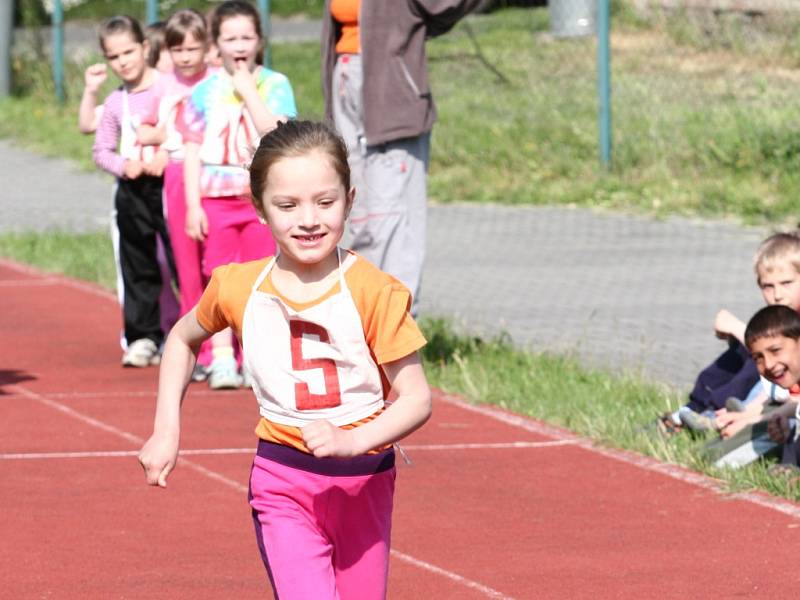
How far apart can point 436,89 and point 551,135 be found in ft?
7.47

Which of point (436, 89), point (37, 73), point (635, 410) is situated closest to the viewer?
point (635, 410)

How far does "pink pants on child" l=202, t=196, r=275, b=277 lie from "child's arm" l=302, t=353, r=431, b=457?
4659 mm

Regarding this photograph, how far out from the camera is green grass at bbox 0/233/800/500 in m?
7.55

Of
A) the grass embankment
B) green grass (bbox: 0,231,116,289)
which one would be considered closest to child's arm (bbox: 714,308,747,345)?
green grass (bbox: 0,231,116,289)

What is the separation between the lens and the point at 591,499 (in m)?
7.07

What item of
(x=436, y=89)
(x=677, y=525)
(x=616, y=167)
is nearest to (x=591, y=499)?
(x=677, y=525)

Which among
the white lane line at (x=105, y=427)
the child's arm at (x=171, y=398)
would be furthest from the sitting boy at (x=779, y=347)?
the child's arm at (x=171, y=398)

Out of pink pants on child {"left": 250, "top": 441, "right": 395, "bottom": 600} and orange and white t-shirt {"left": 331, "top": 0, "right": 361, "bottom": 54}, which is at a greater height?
orange and white t-shirt {"left": 331, "top": 0, "right": 361, "bottom": 54}

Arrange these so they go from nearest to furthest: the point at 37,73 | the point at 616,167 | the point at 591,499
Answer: the point at 591,499
the point at 616,167
the point at 37,73

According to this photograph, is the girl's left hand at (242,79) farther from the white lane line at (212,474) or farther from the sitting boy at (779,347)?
the sitting boy at (779,347)

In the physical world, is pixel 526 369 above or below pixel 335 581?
below

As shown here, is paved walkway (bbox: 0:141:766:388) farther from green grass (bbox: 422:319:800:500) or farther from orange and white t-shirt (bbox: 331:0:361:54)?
orange and white t-shirt (bbox: 331:0:361:54)

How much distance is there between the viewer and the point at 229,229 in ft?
29.5

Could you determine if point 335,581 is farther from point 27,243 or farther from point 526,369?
point 27,243
